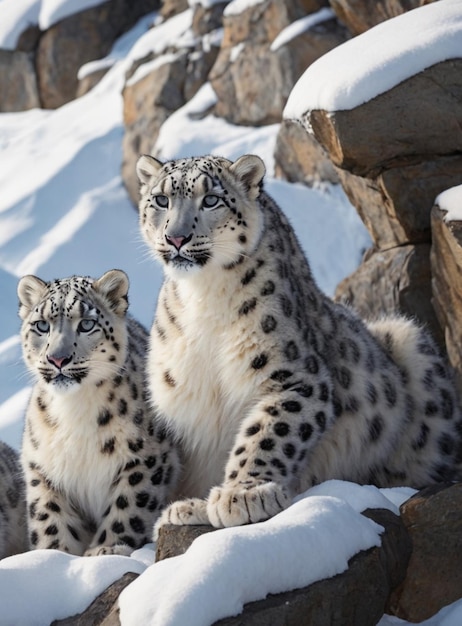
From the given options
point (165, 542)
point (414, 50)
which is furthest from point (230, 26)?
point (165, 542)

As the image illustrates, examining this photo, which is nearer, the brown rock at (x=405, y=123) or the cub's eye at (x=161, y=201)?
the cub's eye at (x=161, y=201)

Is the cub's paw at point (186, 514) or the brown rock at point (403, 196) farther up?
the cub's paw at point (186, 514)

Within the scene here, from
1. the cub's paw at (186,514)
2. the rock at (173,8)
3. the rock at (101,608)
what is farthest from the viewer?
the rock at (173,8)

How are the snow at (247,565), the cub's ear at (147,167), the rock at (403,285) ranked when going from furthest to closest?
the rock at (403,285), the cub's ear at (147,167), the snow at (247,565)

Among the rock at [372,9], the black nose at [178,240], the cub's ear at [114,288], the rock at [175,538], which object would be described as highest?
the black nose at [178,240]

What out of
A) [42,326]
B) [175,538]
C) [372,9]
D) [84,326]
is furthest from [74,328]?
[372,9]

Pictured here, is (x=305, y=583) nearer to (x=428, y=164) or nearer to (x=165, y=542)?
(x=165, y=542)

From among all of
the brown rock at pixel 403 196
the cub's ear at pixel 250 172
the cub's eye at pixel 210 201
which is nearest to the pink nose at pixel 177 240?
the cub's eye at pixel 210 201

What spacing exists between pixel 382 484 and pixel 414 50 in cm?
253

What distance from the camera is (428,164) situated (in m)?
6.42

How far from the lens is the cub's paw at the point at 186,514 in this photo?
14.2 feet

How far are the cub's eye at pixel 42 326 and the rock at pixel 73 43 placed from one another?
15362 millimetres

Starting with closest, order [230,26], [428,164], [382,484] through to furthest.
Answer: [382,484]
[428,164]
[230,26]

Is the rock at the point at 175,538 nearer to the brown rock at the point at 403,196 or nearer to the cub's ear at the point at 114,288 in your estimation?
the cub's ear at the point at 114,288
